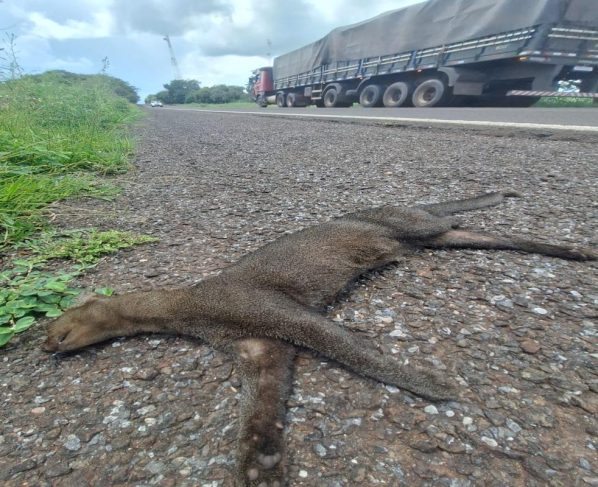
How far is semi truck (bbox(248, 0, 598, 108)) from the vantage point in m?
9.27

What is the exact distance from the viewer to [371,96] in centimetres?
1477

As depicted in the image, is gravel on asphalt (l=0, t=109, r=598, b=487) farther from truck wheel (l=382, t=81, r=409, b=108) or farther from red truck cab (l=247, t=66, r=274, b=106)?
red truck cab (l=247, t=66, r=274, b=106)

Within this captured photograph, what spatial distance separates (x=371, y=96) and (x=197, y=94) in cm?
5965

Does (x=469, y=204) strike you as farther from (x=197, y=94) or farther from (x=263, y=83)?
(x=197, y=94)

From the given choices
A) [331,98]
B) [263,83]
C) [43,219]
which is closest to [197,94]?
[263,83]

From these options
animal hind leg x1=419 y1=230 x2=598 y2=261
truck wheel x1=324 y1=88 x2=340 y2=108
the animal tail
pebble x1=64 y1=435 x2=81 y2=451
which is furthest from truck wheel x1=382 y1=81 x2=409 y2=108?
pebble x1=64 y1=435 x2=81 y2=451

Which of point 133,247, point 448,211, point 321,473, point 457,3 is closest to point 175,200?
point 133,247

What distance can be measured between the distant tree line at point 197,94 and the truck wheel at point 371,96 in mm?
44150

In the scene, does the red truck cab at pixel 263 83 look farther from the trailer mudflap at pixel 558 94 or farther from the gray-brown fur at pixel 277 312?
the gray-brown fur at pixel 277 312

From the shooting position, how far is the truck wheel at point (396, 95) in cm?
1311

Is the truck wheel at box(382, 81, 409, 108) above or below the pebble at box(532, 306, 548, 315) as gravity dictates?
below

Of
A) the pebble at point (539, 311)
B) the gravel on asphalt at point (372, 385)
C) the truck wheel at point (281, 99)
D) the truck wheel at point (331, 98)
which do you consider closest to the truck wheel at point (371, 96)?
the truck wheel at point (331, 98)

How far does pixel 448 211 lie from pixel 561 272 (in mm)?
823

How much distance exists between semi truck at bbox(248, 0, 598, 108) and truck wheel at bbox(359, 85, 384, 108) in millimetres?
37
